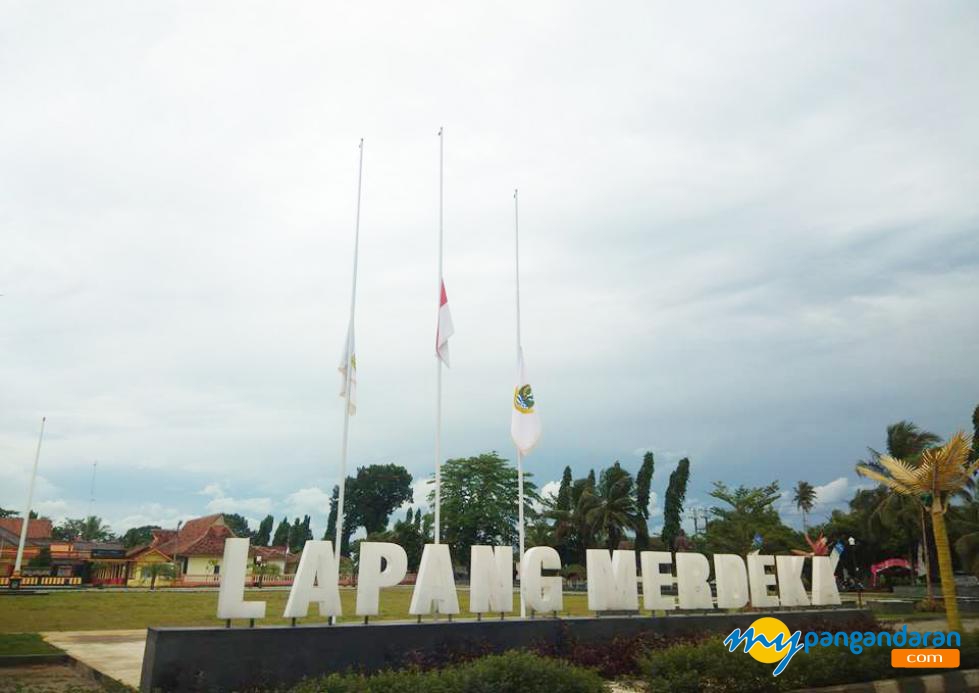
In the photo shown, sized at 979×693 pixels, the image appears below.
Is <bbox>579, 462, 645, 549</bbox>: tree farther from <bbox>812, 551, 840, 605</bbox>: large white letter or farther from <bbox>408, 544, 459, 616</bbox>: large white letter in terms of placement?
A: <bbox>408, 544, 459, 616</bbox>: large white letter

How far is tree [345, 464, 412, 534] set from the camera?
351 ft

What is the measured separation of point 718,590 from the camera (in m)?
20.5

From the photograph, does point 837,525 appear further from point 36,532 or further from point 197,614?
point 36,532

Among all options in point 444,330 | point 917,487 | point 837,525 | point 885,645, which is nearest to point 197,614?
point 444,330

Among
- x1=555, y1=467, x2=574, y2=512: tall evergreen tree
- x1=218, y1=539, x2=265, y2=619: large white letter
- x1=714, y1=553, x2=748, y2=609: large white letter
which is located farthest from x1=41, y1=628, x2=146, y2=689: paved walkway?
x1=555, y1=467, x2=574, y2=512: tall evergreen tree

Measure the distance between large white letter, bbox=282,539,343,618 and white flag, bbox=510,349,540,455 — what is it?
812 cm

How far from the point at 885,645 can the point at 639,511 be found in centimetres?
5251

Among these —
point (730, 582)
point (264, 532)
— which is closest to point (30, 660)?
point (730, 582)

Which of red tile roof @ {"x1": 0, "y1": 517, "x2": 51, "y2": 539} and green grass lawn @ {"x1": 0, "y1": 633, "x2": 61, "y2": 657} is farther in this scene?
red tile roof @ {"x1": 0, "y1": 517, "x2": 51, "y2": 539}

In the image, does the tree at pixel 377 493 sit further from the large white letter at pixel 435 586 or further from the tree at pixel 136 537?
the large white letter at pixel 435 586

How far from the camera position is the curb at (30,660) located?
16.9 m

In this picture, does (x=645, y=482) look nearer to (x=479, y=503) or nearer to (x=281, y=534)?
(x=479, y=503)

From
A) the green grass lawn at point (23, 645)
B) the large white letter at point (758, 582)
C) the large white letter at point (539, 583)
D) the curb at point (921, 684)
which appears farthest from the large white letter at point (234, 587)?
the large white letter at point (758, 582)

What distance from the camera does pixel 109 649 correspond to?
63.0ft
